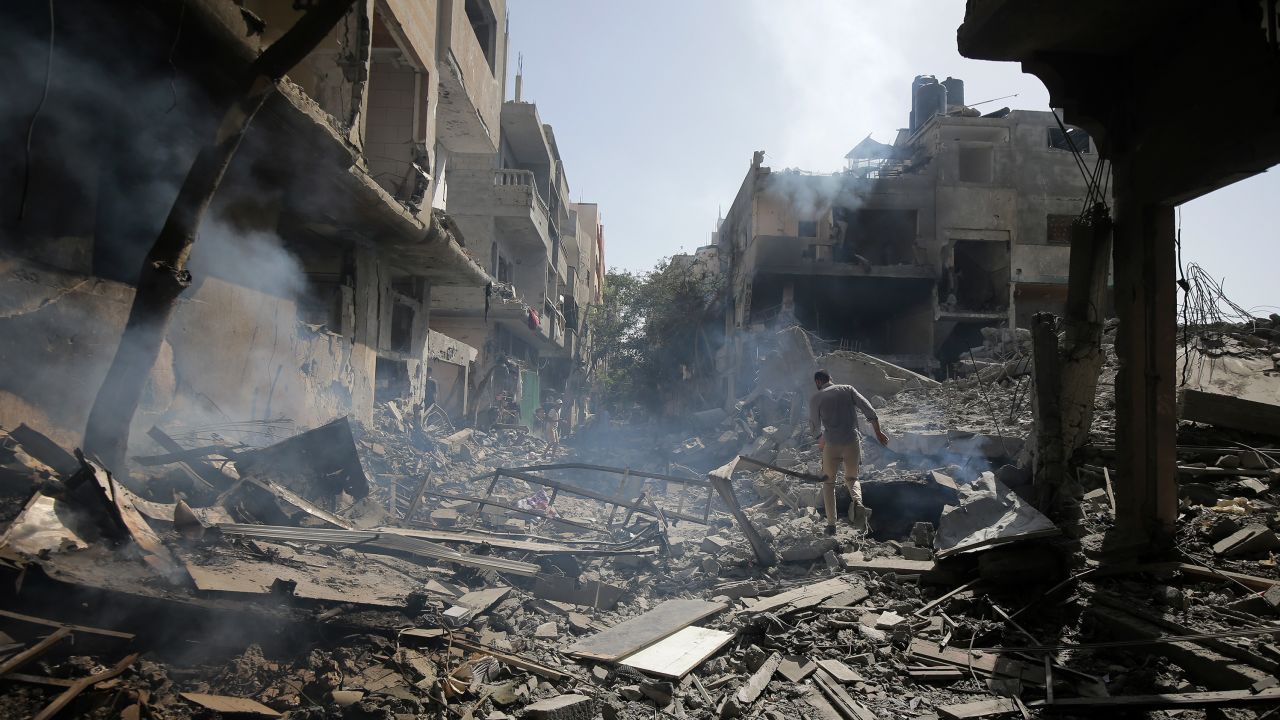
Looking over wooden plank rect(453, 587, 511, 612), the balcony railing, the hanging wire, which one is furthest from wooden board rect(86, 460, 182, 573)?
the balcony railing

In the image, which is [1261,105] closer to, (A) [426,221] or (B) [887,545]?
(B) [887,545]

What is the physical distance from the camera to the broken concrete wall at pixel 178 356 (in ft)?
14.6

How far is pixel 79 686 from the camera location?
8.45 feet

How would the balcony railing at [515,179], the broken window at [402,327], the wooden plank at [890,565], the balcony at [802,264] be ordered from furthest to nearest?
the balcony at [802,264] < the balcony railing at [515,179] < the broken window at [402,327] < the wooden plank at [890,565]

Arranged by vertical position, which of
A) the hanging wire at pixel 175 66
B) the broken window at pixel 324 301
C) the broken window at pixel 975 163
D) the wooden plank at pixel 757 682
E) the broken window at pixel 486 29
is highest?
the broken window at pixel 975 163

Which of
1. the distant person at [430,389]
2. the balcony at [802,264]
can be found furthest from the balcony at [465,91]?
the balcony at [802,264]

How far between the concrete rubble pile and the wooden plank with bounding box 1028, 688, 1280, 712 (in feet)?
0.04

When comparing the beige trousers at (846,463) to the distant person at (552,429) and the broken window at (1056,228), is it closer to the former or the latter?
the distant person at (552,429)

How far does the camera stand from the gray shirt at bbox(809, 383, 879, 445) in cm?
757

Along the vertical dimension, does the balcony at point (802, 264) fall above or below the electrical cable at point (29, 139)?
above

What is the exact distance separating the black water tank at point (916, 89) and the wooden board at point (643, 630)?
33258mm

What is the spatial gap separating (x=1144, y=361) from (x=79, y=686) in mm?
6611

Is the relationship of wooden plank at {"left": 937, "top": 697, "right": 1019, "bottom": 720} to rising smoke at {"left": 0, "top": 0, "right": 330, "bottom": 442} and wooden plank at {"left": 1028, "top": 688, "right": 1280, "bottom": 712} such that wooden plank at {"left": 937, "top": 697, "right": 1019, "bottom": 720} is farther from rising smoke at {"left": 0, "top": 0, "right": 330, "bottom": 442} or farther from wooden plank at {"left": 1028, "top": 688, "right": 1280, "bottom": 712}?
rising smoke at {"left": 0, "top": 0, "right": 330, "bottom": 442}

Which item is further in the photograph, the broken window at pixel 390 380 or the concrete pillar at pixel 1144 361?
the broken window at pixel 390 380
